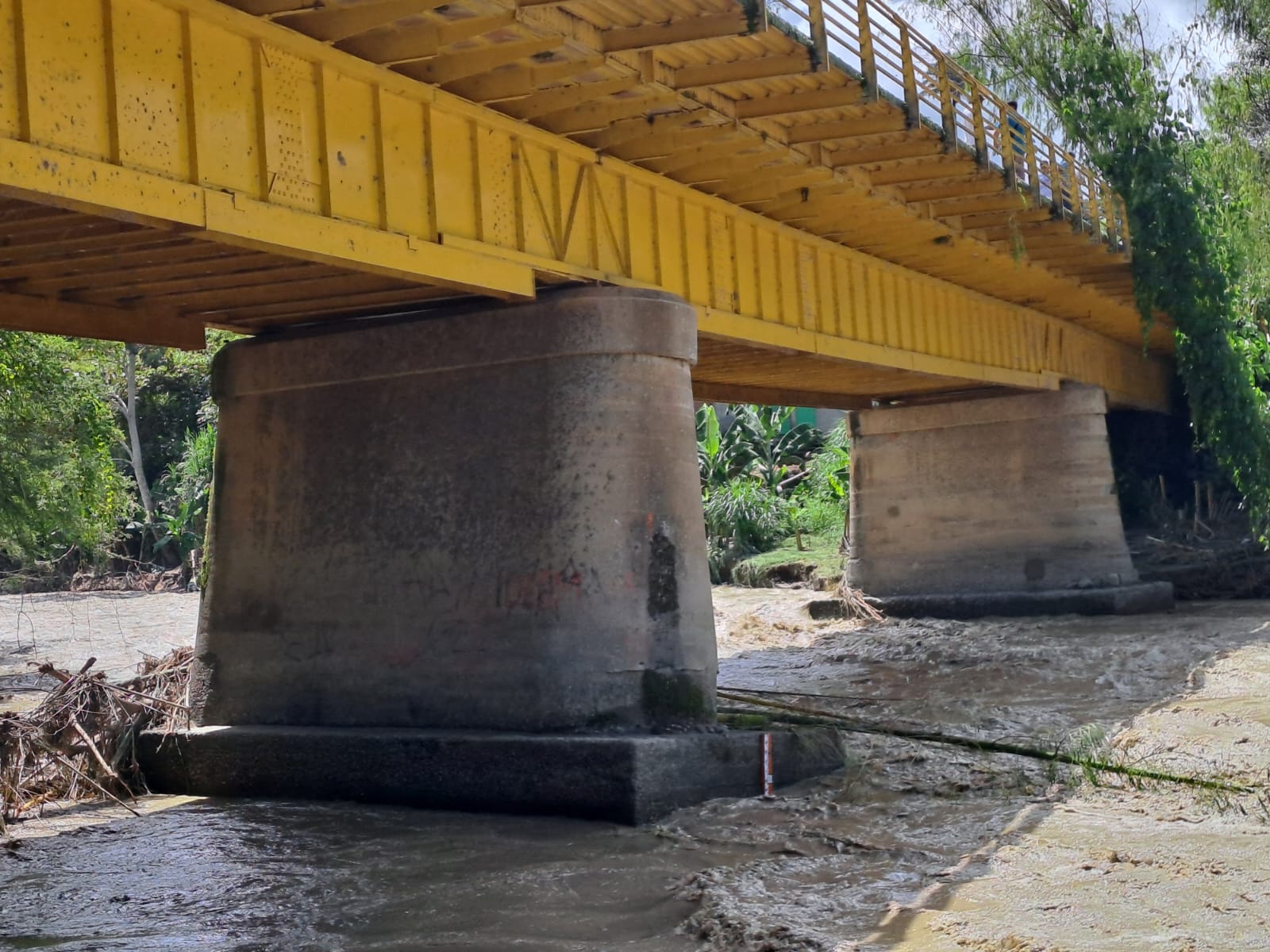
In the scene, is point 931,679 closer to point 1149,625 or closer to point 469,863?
point 1149,625

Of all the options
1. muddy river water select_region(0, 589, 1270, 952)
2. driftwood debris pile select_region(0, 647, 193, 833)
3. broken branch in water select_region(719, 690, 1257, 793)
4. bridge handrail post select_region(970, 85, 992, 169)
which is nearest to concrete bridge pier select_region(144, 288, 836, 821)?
driftwood debris pile select_region(0, 647, 193, 833)

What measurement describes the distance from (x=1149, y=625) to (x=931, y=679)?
17.5 ft

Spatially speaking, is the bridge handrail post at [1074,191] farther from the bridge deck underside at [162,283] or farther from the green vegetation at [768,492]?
the green vegetation at [768,492]

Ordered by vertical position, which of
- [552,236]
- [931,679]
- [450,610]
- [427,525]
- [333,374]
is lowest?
[931,679]

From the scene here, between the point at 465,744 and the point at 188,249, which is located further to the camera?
the point at 465,744

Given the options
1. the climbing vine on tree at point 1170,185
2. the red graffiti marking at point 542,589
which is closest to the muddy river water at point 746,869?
the red graffiti marking at point 542,589

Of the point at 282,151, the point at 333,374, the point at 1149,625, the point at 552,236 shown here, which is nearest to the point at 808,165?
the point at 552,236

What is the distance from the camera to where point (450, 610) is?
995cm

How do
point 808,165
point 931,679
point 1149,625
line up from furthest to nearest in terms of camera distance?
1. point 1149,625
2. point 931,679
3. point 808,165

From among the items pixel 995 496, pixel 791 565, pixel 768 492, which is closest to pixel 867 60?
pixel 995 496

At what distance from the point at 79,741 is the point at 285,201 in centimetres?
490

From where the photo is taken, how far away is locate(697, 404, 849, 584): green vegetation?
30.0 metres

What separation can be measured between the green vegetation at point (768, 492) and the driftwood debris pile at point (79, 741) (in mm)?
18484

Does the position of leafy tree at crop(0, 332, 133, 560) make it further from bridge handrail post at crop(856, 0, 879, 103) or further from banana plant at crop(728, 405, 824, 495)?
banana plant at crop(728, 405, 824, 495)
